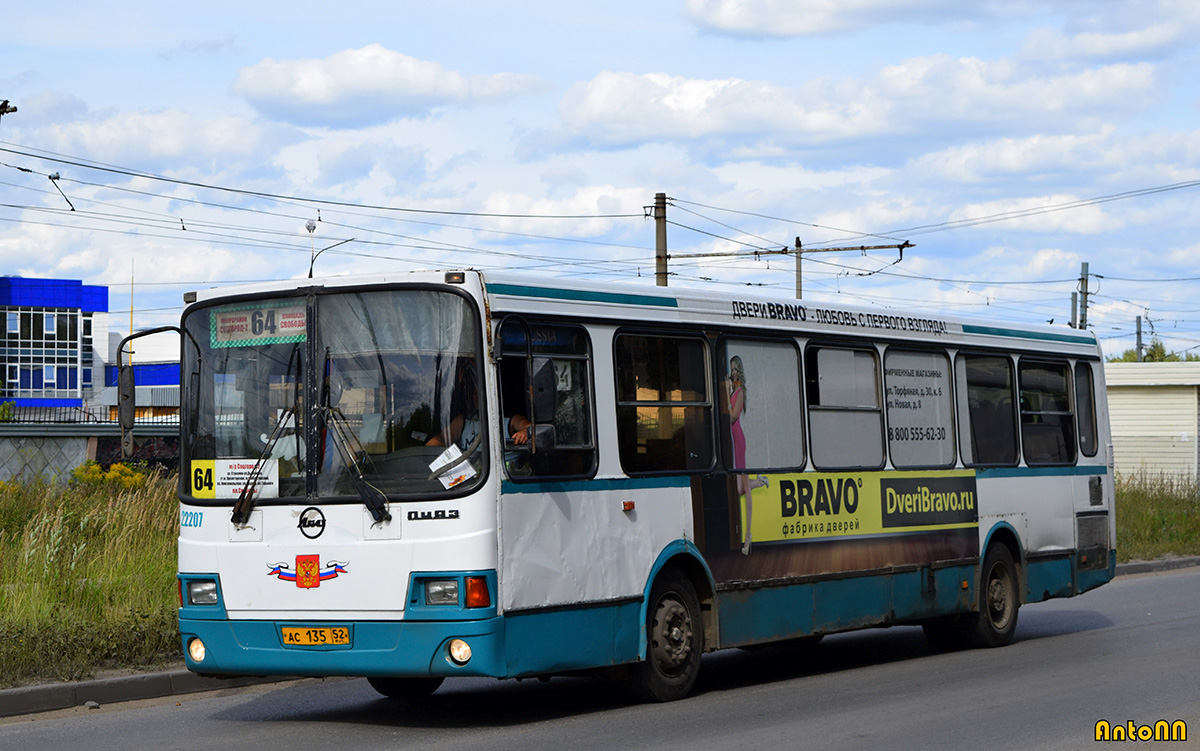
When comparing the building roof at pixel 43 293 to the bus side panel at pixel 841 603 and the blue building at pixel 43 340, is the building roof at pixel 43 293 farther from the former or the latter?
the bus side panel at pixel 841 603

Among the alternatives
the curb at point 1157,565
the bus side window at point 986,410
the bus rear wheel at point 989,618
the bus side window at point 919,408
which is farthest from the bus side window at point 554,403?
the curb at point 1157,565

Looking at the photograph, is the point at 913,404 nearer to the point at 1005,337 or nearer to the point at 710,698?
the point at 1005,337

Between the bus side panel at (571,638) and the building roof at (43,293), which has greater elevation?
the building roof at (43,293)

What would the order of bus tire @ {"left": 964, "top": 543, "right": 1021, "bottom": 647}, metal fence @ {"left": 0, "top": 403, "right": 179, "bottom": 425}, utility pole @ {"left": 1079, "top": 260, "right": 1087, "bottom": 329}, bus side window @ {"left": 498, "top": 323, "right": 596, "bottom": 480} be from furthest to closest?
utility pole @ {"left": 1079, "top": 260, "right": 1087, "bottom": 329}, metal fence @ {"left": 0, "top": 403, "right": 179, "bottom": 425}, bus tire @ {"left": 964, "top": 543, "right": 1021, "bottom": 647}, bus side window @ {"left": 498, "top": 323, "right": 596, "bottom": 480}

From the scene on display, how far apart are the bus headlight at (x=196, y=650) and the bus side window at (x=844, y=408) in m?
4.85

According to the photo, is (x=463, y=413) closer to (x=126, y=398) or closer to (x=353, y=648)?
(x=353, y=648)

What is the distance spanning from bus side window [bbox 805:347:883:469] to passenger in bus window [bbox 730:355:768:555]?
873 mm

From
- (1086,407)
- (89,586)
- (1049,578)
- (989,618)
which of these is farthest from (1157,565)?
(89,586)

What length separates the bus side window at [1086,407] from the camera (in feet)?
50.2

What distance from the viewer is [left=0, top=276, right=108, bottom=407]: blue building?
10794 cm

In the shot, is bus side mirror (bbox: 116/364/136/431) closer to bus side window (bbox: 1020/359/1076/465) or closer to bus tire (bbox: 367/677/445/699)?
bus tire (bbox: 367/677/445/699)

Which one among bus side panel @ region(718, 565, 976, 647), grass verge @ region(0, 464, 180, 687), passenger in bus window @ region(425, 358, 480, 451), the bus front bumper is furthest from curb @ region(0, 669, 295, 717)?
bus side panel @ region(718, 565, 976, 647)

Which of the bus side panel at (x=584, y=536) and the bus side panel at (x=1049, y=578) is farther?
the bus side panel at (x=1049, y=578)

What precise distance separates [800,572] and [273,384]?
4339 mm
